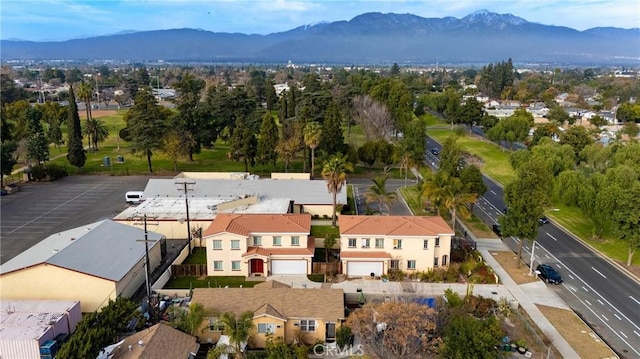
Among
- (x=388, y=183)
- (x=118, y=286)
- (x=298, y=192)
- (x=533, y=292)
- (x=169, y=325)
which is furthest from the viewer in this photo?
(x=388, y=183)

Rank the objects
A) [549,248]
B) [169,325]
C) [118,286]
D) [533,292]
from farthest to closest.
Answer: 1. [549,248]
2. [533,292]
3. [118,286]
4. [169,325]

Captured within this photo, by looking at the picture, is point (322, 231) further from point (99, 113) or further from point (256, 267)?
point (99, 113)

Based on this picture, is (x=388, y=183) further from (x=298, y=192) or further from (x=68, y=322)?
(x=68, y=322)

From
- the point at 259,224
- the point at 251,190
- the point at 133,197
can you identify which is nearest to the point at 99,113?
the point at 133,197

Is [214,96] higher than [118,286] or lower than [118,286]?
higher

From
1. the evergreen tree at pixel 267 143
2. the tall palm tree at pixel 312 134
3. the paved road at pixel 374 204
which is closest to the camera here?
the paved road at pixel 374 204

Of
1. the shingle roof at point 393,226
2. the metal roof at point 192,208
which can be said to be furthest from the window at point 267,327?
the metal roof at point 192,208

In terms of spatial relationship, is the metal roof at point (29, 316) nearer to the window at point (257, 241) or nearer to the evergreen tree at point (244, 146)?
the window at point (257, 241)

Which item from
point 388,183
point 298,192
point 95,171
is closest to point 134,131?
point 95,171
